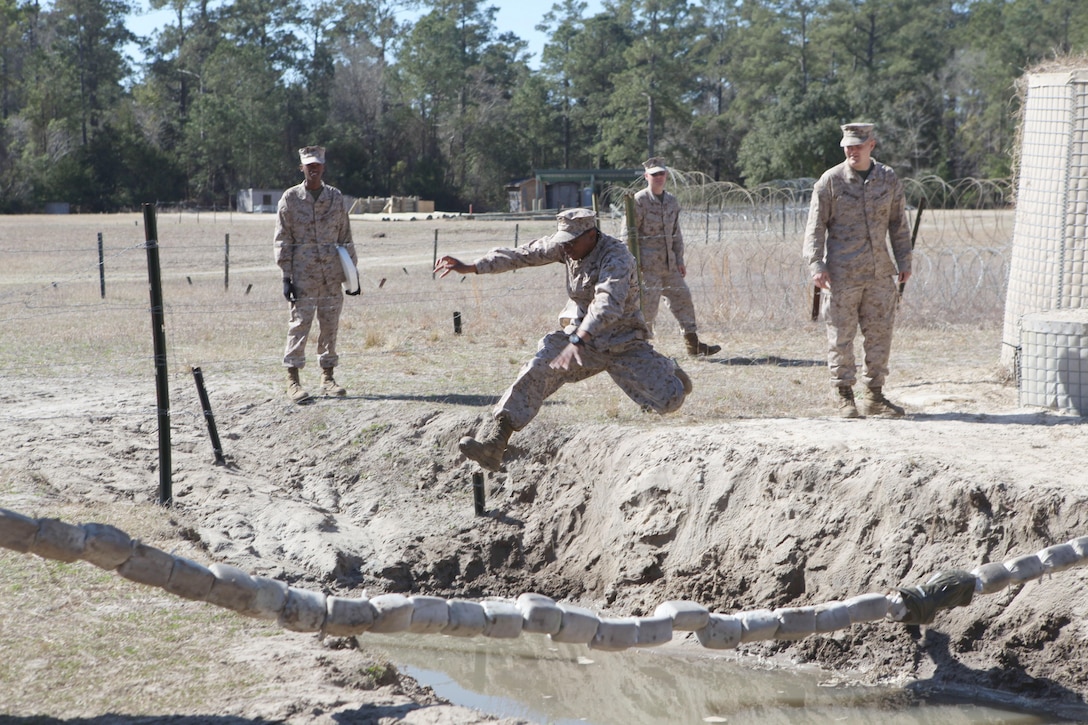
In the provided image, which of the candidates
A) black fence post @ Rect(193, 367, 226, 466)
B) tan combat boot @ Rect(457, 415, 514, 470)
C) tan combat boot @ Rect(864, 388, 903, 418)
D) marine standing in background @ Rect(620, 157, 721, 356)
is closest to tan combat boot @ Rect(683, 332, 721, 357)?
marine standing in background @ Rect(620, 157, 721, 356)

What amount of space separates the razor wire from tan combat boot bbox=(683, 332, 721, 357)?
20.6ft

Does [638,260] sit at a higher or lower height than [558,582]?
higher

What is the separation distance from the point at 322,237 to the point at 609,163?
61.7 m

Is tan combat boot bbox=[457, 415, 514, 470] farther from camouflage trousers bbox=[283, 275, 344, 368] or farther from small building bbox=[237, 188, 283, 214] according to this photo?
small building bbox=[237, 188, 283, 214]

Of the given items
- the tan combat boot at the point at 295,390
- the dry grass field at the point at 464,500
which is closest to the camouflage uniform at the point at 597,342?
the dry grass field at the point at 464,500

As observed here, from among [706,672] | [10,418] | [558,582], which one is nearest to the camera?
[706,672]

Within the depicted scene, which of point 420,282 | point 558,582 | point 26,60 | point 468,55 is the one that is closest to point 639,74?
point 468,55

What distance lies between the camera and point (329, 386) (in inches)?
393

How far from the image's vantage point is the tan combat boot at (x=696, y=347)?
450 inches

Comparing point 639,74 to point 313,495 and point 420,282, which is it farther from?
point 313,495

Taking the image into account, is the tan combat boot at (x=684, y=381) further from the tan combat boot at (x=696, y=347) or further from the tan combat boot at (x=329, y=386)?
the tan combat boot at (x=696, y=347)

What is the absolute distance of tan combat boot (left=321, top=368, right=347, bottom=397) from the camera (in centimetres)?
990

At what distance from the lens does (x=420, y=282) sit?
21641 millimetres

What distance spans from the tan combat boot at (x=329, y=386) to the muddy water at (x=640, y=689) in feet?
10.6
